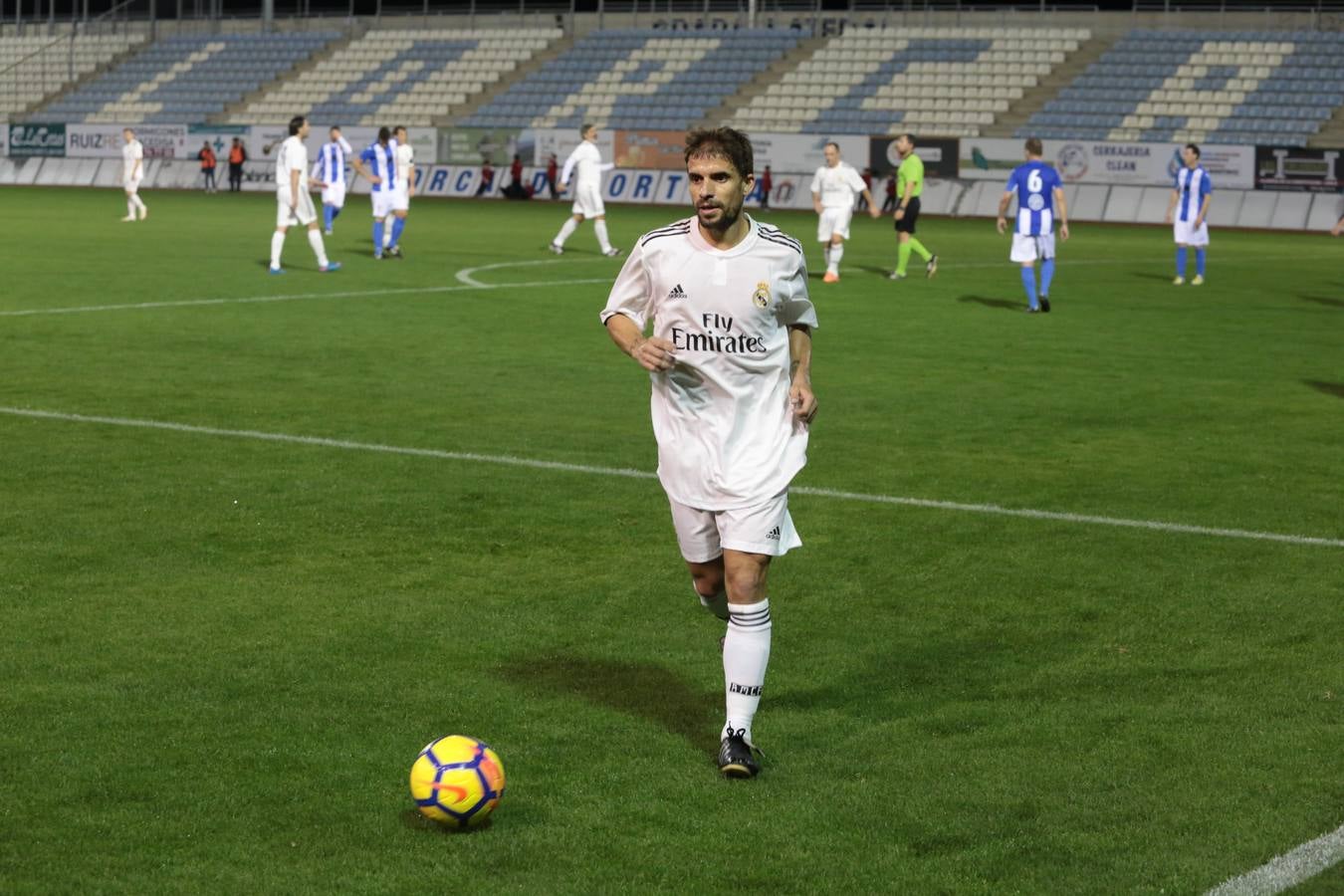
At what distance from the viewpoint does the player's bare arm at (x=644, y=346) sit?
5480 millimetres

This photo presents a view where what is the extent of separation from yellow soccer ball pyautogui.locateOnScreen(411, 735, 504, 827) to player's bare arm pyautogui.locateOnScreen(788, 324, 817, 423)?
1451 millimetres

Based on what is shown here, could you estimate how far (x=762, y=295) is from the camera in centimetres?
557

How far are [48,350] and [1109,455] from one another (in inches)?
344

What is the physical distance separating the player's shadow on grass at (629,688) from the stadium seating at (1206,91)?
4250cm

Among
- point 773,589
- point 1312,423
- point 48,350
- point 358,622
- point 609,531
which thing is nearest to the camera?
point 358,622

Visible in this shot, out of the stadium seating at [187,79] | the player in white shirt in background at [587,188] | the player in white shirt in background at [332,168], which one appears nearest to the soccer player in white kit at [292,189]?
the player in white shirt in background at [332,168]

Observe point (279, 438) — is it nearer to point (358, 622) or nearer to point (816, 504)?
point (816, 504)

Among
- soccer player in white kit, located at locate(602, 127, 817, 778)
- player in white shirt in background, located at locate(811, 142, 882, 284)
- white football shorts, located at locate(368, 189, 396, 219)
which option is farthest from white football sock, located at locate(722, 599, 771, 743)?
→ white football shorts, located at locate(368, 189, 396, 219)

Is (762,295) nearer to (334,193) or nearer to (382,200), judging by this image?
(382,200)

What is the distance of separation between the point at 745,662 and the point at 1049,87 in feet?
158

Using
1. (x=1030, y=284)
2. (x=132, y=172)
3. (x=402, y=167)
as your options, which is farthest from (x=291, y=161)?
(x=132, y=172)

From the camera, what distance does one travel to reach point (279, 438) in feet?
36.5

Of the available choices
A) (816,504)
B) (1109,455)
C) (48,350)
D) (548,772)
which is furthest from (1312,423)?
(48,350)

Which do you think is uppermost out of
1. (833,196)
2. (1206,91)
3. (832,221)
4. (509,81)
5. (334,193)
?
(1206,91)
